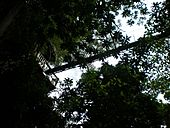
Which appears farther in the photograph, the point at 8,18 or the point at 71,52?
the point at 71,52

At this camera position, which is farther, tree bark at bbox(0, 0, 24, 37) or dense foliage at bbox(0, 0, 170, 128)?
dense foliage at bbox(0, 0, 170, 128)

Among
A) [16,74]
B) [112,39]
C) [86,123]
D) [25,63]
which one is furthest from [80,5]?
[86,123]

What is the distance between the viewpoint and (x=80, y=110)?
39.1 ft

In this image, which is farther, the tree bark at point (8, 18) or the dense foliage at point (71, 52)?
the dense foliage at point (71, 52)

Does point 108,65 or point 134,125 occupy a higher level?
point 108,65

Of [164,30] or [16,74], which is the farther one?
[16,74]

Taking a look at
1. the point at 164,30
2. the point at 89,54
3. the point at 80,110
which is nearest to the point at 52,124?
the point at 80,110

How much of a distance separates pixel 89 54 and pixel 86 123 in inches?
130

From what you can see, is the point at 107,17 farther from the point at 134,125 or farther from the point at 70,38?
the point at 134,125

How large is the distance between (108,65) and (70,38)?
2142mm

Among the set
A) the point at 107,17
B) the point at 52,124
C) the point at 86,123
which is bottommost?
the point at 52,124

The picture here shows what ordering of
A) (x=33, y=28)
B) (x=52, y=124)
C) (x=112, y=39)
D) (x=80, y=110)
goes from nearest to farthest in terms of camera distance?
(x=33, y=28) → (x=112, y=39) → (x=52, y=124) → (x=80, y=110)

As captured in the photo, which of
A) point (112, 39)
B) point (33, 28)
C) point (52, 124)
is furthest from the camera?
point (52, 124)

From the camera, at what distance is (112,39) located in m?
9.80
